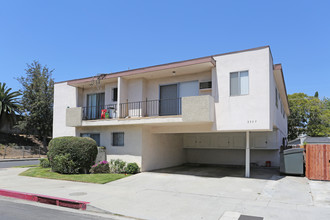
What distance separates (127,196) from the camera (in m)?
9.09

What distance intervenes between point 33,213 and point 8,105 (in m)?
29.8

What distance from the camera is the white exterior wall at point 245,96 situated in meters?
11.6

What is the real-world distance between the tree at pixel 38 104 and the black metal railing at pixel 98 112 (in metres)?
18.1

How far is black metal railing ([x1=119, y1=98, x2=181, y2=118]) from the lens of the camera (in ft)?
49.9

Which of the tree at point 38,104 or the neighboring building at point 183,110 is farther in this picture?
the tree at point 38,104

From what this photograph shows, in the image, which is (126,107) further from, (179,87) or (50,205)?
(50,205)

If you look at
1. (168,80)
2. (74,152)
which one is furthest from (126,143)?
(168,80)

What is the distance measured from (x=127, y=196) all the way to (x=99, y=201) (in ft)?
3.68

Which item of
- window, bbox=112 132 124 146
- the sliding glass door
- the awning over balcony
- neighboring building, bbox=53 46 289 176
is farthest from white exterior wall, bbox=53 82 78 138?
window, bbox=112 132 124 146

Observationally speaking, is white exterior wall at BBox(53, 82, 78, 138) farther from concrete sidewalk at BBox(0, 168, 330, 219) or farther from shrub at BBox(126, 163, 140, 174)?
concrete sidewalk at BBox(0, 168, 330, 219)

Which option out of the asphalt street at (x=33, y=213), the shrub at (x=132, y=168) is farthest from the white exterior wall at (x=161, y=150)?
the asphalt street at (x=33, y=213)

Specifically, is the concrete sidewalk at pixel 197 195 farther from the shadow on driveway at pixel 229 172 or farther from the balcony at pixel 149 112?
the balcony at pixel 149 112

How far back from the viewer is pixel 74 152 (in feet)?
44.5

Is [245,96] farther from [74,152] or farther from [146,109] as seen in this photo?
[74,152]
